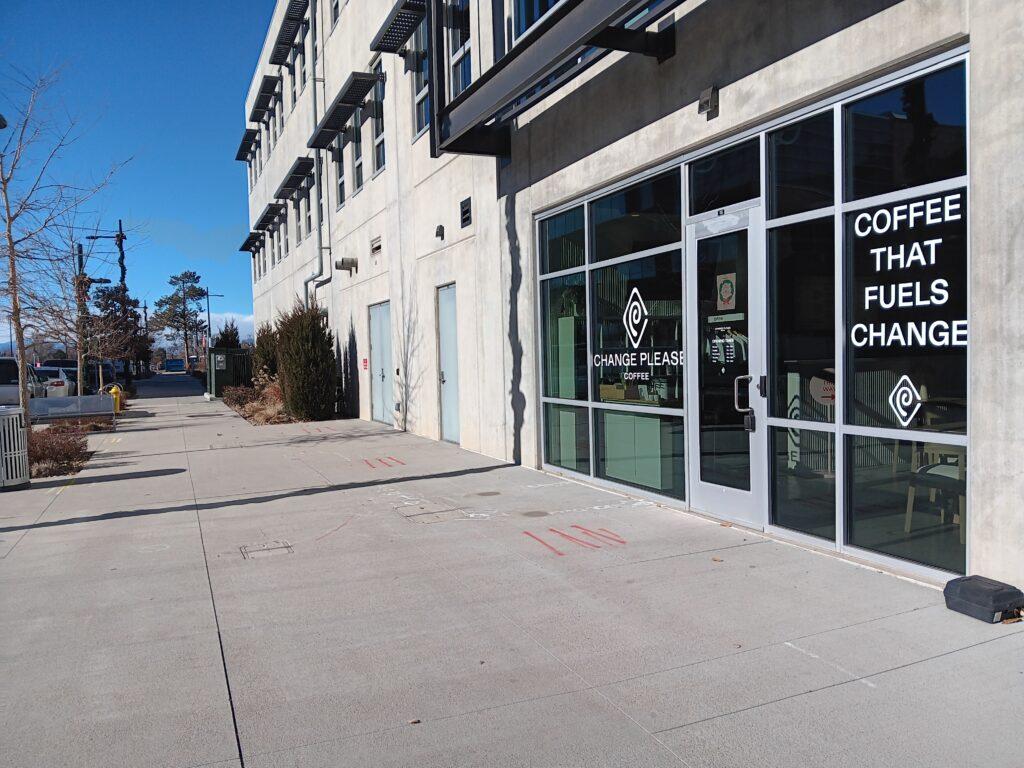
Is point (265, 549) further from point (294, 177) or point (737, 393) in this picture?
point (294, 177)

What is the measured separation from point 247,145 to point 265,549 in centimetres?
3428

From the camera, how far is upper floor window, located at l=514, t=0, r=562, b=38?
934 centimetres

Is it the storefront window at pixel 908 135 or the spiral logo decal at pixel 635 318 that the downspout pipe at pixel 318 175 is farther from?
the storefront window at pixel 908 135

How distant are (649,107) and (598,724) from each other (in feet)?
19.5

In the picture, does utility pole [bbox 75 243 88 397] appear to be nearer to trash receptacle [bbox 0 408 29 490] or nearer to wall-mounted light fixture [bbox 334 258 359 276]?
wall-mounted light fixture [bbox 334 258 359 276]

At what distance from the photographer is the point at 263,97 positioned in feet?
99.3

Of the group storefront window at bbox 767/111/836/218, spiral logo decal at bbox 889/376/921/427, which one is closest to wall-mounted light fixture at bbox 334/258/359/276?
storefront window at bbox 767/111/836/218

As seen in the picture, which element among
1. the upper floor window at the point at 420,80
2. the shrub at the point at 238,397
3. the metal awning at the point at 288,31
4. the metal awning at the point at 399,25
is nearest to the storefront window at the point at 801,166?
the metal awning at the point at 399,25

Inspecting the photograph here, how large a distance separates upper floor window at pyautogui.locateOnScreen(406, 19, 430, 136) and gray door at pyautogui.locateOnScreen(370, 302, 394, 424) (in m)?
4.12

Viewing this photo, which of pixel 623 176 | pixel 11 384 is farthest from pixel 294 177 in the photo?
pixel 623 176

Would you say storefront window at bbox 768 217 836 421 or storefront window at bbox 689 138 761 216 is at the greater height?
storefront window at bbox 689 138 761 216

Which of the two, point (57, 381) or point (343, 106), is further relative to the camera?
point (57, 381)

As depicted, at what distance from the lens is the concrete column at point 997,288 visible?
4328mm

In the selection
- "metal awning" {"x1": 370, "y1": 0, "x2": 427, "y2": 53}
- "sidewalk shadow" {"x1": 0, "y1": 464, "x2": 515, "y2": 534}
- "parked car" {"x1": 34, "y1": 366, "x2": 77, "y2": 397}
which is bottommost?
"sidewalk shadow" {"x1": 0, "y1": 464, "x2": 515, "y2": 534}
